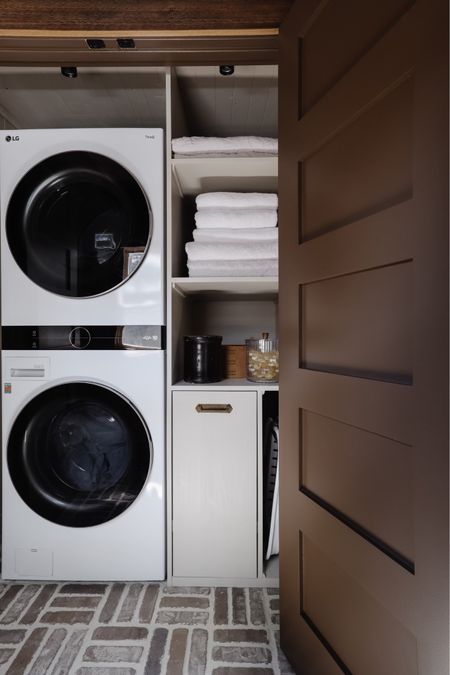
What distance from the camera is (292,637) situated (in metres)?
1.27

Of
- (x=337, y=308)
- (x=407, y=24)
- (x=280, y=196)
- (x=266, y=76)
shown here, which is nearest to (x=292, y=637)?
(x=337, y=308)

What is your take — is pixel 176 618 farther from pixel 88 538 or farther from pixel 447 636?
pixel 447 636

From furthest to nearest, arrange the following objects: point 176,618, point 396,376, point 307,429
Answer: point 176,618 → point 307,429 → point 396,376

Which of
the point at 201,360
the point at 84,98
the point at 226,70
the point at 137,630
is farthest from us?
the point at 84,98

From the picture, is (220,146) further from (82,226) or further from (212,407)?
(212,407)

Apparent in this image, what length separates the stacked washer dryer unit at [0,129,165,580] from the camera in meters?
1.68

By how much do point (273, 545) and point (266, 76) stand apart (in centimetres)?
200

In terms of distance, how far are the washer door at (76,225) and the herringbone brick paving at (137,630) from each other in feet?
4.02

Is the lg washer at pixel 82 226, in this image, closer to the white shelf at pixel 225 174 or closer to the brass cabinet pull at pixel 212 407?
the white shelf at pixel 225 174

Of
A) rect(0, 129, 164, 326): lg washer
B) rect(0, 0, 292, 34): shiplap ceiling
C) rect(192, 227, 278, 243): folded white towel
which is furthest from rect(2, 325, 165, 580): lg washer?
rect(0, 0, 292, 34): shiplap ceiling

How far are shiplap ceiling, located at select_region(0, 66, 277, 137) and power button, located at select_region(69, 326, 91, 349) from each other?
107cm

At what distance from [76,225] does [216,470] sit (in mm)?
1151

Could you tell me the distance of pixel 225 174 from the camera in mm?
1785

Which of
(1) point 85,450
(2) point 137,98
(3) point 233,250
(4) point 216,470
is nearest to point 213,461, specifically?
(4) point 216,470
